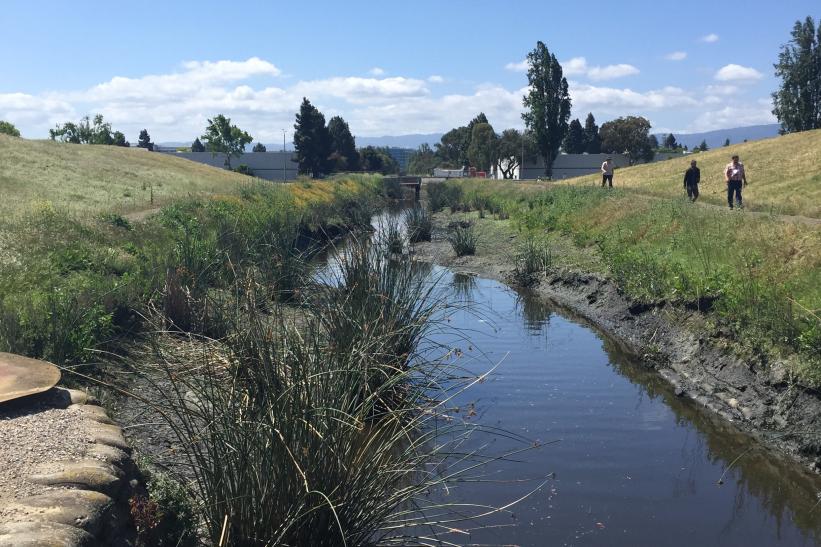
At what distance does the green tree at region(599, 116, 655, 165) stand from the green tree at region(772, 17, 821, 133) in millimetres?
21111

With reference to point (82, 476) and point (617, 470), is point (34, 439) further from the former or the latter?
point (617, 470)

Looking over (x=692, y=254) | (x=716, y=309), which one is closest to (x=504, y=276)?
(x=692, y=254)

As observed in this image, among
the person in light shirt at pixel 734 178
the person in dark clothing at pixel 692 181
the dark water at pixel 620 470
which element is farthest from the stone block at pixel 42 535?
the person in dark clothing at pixel 692 181

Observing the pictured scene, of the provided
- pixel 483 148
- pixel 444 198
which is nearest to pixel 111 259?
pixel 444 198

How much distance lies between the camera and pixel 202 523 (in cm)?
574

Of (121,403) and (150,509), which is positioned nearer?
(150,509)

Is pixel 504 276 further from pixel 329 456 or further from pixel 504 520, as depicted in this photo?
pixel 329 456

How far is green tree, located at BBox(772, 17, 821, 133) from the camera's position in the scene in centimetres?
7806

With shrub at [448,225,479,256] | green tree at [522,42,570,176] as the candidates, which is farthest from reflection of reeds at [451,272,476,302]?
green tree at [522,42,570,176]

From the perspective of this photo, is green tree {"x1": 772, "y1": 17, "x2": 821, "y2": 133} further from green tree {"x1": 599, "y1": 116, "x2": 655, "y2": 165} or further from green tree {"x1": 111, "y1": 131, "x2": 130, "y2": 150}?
green tree {"x1": 111, "y1": 131, "x2": 130, "y2": 150}

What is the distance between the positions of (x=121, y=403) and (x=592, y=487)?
4781 mm

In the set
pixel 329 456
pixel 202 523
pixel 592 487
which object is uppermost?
pixel 329 456

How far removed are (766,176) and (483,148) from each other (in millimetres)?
59717

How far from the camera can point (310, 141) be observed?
86.6 m
